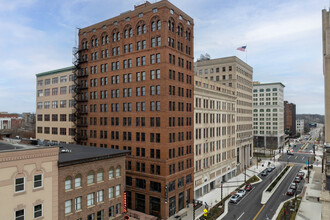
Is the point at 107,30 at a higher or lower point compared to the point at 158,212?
higher

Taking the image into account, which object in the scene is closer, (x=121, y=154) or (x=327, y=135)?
(x=121, y=154)

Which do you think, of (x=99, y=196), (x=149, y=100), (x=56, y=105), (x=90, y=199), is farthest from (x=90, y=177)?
(x=56, y=105)

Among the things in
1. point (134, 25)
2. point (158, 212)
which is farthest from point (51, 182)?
point (134, 25)

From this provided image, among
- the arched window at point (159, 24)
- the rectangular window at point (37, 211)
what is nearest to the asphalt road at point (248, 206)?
the rectangular window at point (37, 211)

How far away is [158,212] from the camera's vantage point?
153ft

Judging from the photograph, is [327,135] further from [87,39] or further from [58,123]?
[58,123]

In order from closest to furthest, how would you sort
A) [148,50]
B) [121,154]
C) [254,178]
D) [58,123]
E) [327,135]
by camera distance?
[121,154] < [327,135] < [148,50] < [58,123] < [254,178]

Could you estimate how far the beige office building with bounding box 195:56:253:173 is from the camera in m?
83.3

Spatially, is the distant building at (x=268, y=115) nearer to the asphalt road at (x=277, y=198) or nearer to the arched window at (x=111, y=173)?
the asphalt road at (x=277, y=198)

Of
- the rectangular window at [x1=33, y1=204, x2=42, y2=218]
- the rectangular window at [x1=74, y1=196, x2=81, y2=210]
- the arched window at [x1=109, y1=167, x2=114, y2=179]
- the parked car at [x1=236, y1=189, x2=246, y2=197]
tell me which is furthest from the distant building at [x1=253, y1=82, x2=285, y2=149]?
the rectangular window at [x1=33, y1=204, x2=42, y2=218]

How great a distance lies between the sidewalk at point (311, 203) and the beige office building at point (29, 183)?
148 feet

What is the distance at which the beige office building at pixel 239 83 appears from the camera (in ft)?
273

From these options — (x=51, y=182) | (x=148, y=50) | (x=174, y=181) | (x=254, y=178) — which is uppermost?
(x=148, y=50)

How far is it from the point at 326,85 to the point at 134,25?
38621 mm
